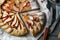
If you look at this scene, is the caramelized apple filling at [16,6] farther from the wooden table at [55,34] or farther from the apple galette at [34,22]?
the wooden table at [55,34]

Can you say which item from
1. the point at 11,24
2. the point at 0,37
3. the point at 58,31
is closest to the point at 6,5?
the point at 11,24

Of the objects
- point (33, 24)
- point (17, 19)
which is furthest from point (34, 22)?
point (17, 19)

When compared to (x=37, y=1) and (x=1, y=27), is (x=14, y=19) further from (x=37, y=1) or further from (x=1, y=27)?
Answer: (x=37, y=1)

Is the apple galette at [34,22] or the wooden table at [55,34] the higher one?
the apple galette at [34,22]

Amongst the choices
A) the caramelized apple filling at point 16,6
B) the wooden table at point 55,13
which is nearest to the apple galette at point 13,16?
the caramelized apple filling at point 16,6

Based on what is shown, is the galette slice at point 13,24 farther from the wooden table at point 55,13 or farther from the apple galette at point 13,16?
the wooden table at point 55,13

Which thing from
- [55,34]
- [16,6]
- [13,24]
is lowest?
[55,34]

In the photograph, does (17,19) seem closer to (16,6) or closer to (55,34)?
(16,6)

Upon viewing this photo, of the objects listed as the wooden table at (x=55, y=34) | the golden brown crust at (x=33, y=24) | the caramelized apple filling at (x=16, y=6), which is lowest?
the wooden table at (x=55, y=34)

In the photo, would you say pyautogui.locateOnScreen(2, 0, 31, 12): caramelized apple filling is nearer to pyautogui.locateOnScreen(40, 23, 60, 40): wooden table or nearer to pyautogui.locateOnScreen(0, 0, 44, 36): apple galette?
pyautogui.locateOnScreen(0, 0, 44, 36): apple galette
